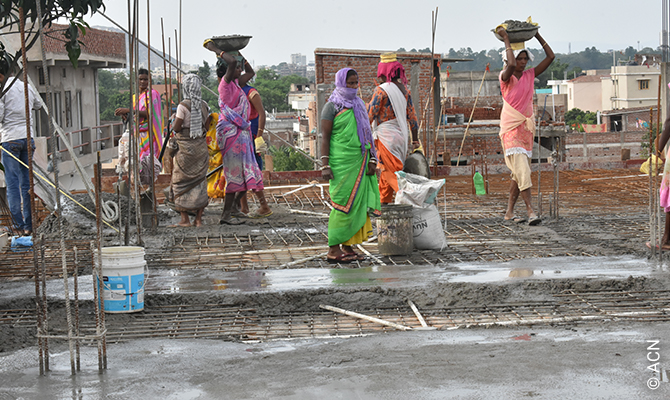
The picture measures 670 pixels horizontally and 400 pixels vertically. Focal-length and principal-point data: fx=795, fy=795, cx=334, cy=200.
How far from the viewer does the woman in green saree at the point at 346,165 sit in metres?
6.83

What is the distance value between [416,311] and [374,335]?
673mm

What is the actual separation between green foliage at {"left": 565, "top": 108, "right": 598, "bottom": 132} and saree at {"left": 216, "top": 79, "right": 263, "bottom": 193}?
54607 millimetres

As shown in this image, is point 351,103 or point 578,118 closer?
point 351,103

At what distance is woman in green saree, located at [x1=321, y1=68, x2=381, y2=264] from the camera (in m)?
6.83

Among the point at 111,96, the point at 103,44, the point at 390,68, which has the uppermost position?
the point at 111,96

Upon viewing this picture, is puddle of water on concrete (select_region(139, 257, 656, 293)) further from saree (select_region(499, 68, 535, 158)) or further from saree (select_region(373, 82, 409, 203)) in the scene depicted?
saree (select_region(499, 68, 535, 158))

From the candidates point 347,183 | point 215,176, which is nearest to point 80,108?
point 215,176

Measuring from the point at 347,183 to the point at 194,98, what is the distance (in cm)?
278

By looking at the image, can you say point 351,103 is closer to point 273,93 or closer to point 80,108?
point 80,108

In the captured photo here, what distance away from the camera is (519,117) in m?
8.82

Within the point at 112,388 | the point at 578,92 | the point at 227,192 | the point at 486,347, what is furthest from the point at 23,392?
the point at 578,92

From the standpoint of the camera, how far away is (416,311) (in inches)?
199

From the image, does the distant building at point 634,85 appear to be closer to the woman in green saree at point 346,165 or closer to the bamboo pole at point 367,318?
the woman in green saree at point 346,165

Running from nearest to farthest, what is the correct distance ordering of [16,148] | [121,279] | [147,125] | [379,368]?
[379,368] < [121,279] < [16,148] < [147,125]
